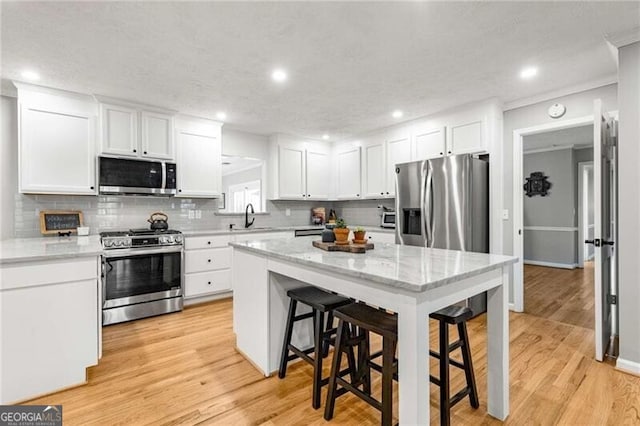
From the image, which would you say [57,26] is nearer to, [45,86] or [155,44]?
[155,44]

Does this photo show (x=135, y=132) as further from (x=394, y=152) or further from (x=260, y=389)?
(x=394, y=152)

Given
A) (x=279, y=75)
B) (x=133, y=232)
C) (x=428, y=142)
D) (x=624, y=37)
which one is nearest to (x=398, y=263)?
(x=279, y=75)

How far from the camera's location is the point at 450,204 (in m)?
3.40

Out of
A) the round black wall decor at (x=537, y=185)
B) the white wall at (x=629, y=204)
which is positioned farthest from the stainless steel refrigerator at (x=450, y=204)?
the round black wall decor at (x=537, y=185)

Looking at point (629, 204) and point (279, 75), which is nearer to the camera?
point (629, 204)

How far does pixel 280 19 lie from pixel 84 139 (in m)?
2.62

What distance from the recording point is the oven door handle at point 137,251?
318cm

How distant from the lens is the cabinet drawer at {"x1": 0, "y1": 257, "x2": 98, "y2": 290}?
1.84m

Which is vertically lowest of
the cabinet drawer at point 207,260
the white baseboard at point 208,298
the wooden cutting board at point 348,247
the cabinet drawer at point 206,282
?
the white baseboard at point 208,298

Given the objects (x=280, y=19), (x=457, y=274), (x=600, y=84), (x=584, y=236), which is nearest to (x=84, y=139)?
(x=280, y=19)

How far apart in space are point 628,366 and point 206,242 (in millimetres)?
4074

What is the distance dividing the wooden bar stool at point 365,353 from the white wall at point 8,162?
368cm

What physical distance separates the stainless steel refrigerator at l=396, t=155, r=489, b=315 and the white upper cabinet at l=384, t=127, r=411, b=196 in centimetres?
57

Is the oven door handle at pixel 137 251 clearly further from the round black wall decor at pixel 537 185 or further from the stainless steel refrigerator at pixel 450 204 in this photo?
the round black wall decor at pixel 537 185
